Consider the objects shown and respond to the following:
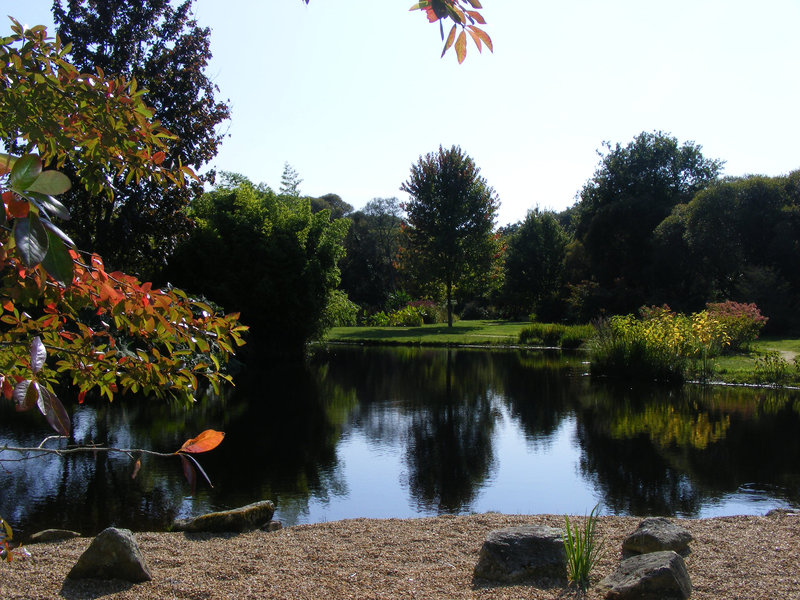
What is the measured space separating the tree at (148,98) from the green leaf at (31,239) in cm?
1386

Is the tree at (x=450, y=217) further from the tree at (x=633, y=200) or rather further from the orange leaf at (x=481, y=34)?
the orange leaf at (x=481, y=34)

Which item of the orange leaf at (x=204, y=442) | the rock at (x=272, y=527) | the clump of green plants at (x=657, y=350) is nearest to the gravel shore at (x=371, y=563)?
the rock at (x=272, y=527)

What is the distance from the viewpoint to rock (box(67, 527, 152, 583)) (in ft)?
13.5

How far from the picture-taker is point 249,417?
11.3 m

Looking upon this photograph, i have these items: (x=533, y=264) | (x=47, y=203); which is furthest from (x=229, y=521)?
(x=533, y=264)

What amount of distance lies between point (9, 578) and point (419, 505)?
3.55 meters

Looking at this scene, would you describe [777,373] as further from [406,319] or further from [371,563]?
[406,319]

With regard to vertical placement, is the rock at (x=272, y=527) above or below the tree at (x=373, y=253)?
below

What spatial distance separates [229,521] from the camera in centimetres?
538

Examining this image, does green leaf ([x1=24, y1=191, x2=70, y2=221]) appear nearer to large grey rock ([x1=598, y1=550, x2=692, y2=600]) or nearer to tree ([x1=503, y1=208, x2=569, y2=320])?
large grey rock ([x1=598, y1=550, x2=692, y2=600])

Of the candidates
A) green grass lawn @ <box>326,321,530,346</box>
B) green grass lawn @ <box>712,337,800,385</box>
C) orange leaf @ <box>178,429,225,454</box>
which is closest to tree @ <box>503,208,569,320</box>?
green grass lawn @ <box>326,321,530,346</box>

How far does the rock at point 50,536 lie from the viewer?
17.0ft

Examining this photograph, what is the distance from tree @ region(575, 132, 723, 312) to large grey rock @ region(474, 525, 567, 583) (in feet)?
85.2

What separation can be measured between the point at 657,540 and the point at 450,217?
29139mm
